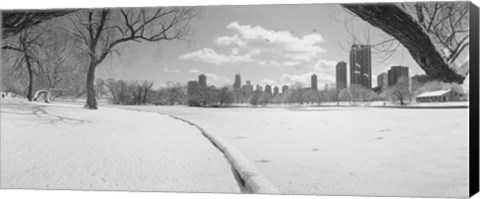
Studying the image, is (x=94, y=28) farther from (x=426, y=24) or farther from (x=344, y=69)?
(x=426, y=24)

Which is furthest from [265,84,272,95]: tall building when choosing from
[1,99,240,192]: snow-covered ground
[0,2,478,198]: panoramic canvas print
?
[1,99,240,192]: snow-covered ground

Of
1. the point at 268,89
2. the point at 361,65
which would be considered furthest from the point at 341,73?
the point at 268,89

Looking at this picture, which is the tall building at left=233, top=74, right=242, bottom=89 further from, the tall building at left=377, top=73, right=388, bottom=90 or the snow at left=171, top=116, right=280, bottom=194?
the tall building at left=377, top=73, right=388, bottom=90

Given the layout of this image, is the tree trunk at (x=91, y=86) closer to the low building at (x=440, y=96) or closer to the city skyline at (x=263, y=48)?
the city skyline at (x=263, y=48)

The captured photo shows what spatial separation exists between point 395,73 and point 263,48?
1378mm

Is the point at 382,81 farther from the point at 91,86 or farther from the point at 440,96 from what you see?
the point at 91,86

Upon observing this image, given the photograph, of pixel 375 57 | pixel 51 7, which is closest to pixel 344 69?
pixel 375 57

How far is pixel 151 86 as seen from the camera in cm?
614

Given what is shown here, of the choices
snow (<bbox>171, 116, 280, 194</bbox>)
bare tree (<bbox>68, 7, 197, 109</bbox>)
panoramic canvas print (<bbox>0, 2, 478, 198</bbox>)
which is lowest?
snow (<bbox>171, 116, 280, 194</bbox>)

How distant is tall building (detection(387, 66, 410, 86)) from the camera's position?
5.41 m

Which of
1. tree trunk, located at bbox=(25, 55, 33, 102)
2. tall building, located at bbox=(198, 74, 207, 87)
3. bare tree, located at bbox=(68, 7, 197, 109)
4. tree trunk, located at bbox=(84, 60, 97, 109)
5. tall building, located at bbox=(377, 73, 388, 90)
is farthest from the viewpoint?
tree trunk, located at bbox=(25, 55, 33, 102)

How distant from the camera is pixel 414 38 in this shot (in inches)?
202

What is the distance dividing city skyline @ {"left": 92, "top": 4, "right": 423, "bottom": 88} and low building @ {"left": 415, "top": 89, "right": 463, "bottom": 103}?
0.41 meters

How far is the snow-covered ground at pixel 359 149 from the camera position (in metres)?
5.06
